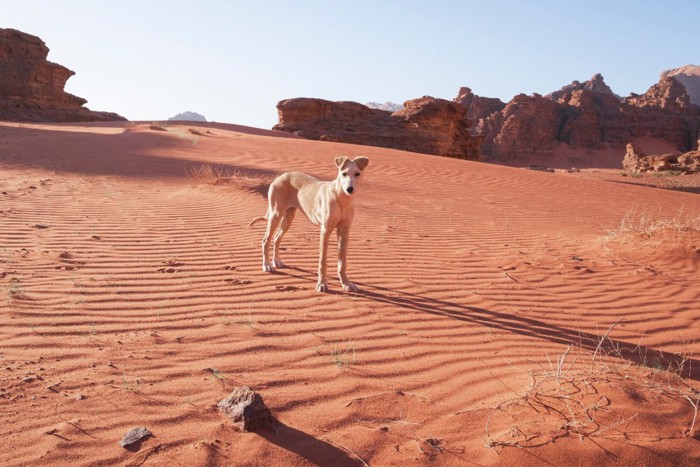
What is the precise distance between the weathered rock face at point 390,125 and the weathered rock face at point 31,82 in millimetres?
16490

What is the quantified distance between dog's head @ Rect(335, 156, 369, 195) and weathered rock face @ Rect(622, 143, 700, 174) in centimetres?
3140

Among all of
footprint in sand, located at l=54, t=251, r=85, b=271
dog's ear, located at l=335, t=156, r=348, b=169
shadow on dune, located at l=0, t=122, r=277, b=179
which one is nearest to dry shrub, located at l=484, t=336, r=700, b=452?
dog's ear, located at l=335, t=156, r=348, b=169

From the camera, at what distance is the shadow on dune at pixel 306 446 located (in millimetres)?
2410

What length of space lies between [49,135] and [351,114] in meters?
20.8

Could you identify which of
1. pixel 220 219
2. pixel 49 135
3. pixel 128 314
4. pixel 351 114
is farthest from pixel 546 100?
pixel 128 314

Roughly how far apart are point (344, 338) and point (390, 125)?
101 ft

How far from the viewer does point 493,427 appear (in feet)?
8.69

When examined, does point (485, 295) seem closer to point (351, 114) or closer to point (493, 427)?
point (493, 427)

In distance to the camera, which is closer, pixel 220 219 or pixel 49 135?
pixel 220 219

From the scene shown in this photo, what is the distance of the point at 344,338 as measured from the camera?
4.00m

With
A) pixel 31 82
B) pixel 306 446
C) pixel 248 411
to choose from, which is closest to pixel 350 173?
pixel 248 411

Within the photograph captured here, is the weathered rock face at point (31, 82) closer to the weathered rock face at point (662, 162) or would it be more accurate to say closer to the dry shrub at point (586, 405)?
the dry shrub at point (586, 405)

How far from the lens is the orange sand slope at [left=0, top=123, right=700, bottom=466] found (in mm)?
2494

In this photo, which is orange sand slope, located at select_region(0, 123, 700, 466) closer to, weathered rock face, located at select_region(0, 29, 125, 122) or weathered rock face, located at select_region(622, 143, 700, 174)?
weathered rock face, located at select_region(622, 143, 700, 174)
